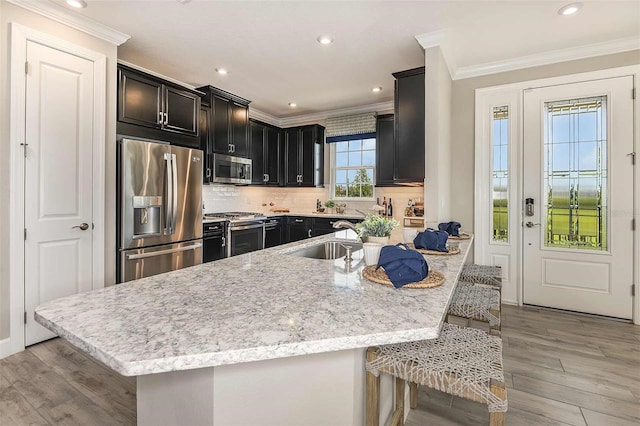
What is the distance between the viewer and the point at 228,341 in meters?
0.72

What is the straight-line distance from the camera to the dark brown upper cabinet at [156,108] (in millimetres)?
2961

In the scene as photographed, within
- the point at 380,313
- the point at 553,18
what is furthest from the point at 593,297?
the point at 380,313

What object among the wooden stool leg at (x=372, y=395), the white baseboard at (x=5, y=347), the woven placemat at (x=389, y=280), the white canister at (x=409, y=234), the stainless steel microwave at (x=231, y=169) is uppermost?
the stainless steel microwave at (x=231, y=169)

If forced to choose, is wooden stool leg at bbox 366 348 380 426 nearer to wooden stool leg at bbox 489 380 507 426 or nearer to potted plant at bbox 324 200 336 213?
wooden stool leg at bbox 489 380 507 426

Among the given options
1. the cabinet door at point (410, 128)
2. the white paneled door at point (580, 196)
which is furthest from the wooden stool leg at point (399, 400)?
the white paneled door at point (580, 196)

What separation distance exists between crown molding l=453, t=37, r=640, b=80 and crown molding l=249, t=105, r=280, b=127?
3.17 meters

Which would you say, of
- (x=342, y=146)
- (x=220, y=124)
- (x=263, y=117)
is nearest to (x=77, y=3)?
(x=220, y=124)

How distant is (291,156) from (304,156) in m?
0.25

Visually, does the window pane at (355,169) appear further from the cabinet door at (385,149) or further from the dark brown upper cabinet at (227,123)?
the dark brown upper cabinet at (227,123)

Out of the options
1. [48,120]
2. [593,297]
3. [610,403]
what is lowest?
[610,403]

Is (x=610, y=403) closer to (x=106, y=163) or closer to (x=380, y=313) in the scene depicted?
(x=380, y=313)

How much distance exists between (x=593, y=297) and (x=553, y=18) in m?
2.65

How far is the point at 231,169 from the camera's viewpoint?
4.30 m

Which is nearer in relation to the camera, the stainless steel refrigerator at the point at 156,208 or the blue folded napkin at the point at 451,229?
the blue folded napkin at the point at 451,229
